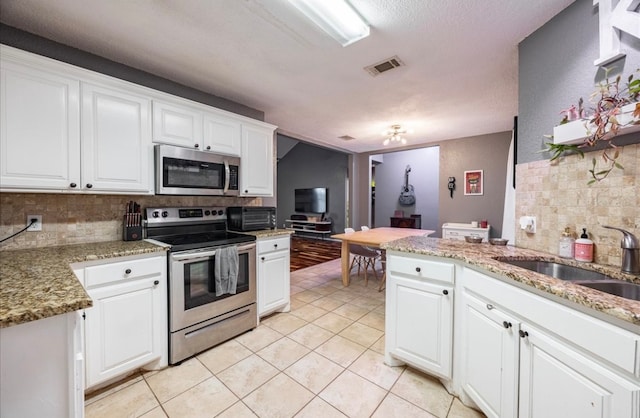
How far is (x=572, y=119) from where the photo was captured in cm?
143

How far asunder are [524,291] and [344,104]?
2.63 metres

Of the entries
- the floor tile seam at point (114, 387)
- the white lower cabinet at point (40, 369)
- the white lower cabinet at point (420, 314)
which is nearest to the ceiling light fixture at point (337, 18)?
the white lower cabinet at point (420, 314)

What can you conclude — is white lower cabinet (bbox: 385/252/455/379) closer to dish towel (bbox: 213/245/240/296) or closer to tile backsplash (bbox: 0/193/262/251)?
dish towel (bbox: 213/245/240/296)

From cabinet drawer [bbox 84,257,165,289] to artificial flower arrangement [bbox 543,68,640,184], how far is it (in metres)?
2.70

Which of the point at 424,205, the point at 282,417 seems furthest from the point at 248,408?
the point at 424,205

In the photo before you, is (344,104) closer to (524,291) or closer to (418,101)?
(418,101)

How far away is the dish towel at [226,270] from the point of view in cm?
210

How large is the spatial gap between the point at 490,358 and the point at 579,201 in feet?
3.35

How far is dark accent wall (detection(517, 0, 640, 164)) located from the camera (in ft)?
4.50

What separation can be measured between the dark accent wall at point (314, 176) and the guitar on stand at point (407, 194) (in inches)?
64.3

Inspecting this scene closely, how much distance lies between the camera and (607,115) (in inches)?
48.0

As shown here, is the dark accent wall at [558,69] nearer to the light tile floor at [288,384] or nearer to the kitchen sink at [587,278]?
the kitchen sink at [587,278]

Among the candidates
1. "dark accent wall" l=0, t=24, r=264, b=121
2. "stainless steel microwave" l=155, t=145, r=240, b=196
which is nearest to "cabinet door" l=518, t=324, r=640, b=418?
"stainless steel microwave" l=155, t=145, r=240, b=196

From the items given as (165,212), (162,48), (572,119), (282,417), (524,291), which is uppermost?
(162,48)
